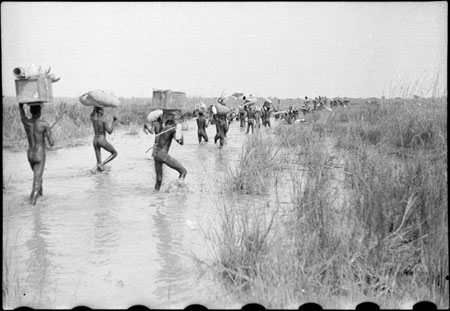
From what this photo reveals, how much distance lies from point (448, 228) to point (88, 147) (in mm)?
11687

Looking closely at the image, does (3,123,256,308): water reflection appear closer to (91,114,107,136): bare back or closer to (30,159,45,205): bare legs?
(30,159,45,205): bare legs

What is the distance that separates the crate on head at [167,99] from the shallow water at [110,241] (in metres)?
1.39

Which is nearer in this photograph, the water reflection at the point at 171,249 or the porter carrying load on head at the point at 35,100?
the water reflection at the point at 171,249

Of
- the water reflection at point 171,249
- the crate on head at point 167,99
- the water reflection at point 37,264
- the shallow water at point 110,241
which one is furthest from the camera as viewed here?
the crate on head at point 167,99

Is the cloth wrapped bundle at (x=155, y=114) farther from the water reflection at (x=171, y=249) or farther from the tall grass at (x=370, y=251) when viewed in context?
the tall grass at (x=370, y=251)

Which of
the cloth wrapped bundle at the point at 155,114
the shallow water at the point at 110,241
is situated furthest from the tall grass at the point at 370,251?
the cloth wrapped bundle at the point at 155,114

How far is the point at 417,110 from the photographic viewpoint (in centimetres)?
671

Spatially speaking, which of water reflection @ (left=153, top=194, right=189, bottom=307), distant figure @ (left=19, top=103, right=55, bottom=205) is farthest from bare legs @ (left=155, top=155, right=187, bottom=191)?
distant figure @ (left=19, top=103, right=55, bottom=205)

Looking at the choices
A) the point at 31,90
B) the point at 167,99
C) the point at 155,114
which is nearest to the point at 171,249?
the point at 31,90

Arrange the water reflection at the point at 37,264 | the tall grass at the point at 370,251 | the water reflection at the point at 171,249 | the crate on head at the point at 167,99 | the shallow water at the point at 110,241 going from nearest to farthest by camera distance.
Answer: the tall grass at the point at 370,251 < the water reflection at the point at 37,264 < the shallow water at the point at 110,241 < the water reflection at the point at 171,249 < the crate on head at the point at 167,99

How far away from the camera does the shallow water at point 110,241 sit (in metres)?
3.55

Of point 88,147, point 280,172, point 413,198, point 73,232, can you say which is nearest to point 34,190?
point 73,232

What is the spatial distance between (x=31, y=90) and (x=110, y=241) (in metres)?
2.31

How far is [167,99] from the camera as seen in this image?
22.9 feet
